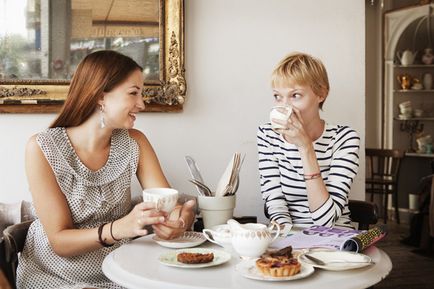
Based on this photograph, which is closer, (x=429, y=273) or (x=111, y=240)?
(x=111, y=240)

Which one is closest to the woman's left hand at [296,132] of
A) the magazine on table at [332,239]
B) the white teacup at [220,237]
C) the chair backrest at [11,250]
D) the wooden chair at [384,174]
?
the magazine on table at [332,239]

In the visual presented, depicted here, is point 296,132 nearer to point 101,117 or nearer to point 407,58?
point 101,117

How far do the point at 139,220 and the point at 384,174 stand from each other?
553 centimetres

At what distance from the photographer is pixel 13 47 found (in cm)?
225

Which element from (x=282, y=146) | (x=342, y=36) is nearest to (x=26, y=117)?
(x=282, y=146)

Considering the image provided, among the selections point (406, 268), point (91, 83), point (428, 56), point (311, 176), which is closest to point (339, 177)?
point (311, 176)

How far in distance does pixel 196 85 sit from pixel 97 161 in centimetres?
71

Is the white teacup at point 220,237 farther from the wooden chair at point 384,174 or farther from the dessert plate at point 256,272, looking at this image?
the wooden chair at point 384,174

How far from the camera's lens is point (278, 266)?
4.47ft

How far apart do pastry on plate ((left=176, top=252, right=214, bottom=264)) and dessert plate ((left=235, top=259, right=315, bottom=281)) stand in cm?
8

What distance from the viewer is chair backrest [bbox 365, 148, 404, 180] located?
6.35 m

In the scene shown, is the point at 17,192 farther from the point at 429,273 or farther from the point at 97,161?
the point at 429,273

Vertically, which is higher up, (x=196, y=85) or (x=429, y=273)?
(x=196, y=85)

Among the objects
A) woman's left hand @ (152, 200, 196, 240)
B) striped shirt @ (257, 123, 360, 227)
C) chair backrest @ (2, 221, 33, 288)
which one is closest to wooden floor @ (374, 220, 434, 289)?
striped shirt @ (257, 123, 360, 227)
